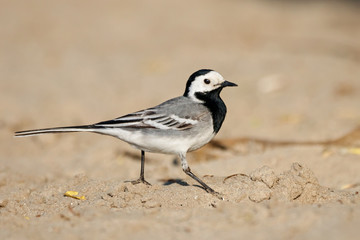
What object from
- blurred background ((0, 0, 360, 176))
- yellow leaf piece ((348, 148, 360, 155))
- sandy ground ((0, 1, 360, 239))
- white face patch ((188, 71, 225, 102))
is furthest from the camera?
blurred background ((0, 0, 360, 176))

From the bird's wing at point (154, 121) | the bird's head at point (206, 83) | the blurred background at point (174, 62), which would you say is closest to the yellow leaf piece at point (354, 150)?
the blurred background at point (174, 62)

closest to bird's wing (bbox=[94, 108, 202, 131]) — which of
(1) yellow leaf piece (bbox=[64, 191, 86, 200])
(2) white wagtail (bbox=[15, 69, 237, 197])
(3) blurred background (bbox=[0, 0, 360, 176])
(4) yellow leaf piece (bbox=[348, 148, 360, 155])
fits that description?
(2) white wagtail (bbox=[15, 69, 237, 197])

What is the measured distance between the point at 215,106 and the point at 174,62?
7179 mm

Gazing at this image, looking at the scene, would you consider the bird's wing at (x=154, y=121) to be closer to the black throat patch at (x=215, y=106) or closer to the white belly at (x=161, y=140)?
the white belly at (x=161, y=140)

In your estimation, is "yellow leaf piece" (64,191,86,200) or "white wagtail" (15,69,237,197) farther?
"white wagtail" (15,69,237,197)

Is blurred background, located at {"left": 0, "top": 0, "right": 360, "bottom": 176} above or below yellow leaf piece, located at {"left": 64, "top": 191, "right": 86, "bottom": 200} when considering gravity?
above

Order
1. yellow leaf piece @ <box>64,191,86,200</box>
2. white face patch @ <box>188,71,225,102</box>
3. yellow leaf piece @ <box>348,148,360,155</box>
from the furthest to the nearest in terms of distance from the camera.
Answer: yellow leaf piece @ <box>348,148,360,155</box>, white face patch @ <box>188,71,225,102</box>, yellow leaf piece @ <box>64,191,86,200</box>

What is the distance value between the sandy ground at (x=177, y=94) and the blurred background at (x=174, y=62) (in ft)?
0.13

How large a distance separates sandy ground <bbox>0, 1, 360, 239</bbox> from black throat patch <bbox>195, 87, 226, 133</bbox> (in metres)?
0.60

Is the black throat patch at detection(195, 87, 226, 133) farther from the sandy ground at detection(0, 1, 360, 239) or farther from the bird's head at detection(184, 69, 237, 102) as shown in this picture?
the sandy ground at detection(0, 1, 360, 239)

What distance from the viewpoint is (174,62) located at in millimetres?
13797

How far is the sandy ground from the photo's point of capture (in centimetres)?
514

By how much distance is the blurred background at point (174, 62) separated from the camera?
10.1m

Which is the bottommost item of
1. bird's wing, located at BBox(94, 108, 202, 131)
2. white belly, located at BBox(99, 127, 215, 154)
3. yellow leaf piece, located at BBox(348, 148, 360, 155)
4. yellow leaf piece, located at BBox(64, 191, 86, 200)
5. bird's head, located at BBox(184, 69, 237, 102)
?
yellow leaf piece, located at BBox(64, 191, 86, 200)
